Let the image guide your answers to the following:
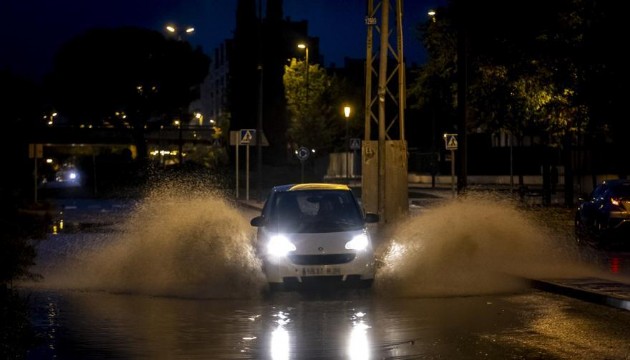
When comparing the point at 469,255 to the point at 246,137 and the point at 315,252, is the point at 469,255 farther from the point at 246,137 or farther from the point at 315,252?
the point at 246,137

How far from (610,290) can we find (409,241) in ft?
20.7

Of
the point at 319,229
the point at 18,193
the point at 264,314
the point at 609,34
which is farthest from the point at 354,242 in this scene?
the point at 609,34

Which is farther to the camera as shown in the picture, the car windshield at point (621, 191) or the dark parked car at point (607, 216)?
the car windshield at point (621, 191)

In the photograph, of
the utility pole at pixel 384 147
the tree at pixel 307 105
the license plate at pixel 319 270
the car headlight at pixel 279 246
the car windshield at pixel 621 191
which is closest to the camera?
the license plate at pixel 319 270

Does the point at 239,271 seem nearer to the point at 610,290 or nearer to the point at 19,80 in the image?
the point at 610,290

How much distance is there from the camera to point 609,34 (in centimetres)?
2914

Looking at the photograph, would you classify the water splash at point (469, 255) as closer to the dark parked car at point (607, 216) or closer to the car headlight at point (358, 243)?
the car headlight at point (358, 243)

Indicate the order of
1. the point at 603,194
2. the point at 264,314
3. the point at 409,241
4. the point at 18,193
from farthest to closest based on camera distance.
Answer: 1. the point at 603,194
2. the point at 409,241
3. the point at 264,314
4. the point at 18,193

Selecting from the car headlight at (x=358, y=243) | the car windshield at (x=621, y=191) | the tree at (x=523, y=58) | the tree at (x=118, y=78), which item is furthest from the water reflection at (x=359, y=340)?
the tree at (x=118, y=78)

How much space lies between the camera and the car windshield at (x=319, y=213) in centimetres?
1652

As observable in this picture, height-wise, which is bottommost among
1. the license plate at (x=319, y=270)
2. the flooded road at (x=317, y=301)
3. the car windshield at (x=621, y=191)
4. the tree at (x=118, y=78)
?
the flooded road at (x=317, y=301)

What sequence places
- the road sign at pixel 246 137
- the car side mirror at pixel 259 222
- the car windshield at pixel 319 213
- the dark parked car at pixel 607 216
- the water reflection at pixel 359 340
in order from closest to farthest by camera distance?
1. the water reflection at pixel 359 340
2. the car windshield at pixel 319 213
3. the car side mirror at pixel 259 222
4. the dark parked car at pixel 607 216
5. the road sign at pixel 246 137

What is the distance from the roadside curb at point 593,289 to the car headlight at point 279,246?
4.04 metres

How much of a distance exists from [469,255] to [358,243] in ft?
15.8
